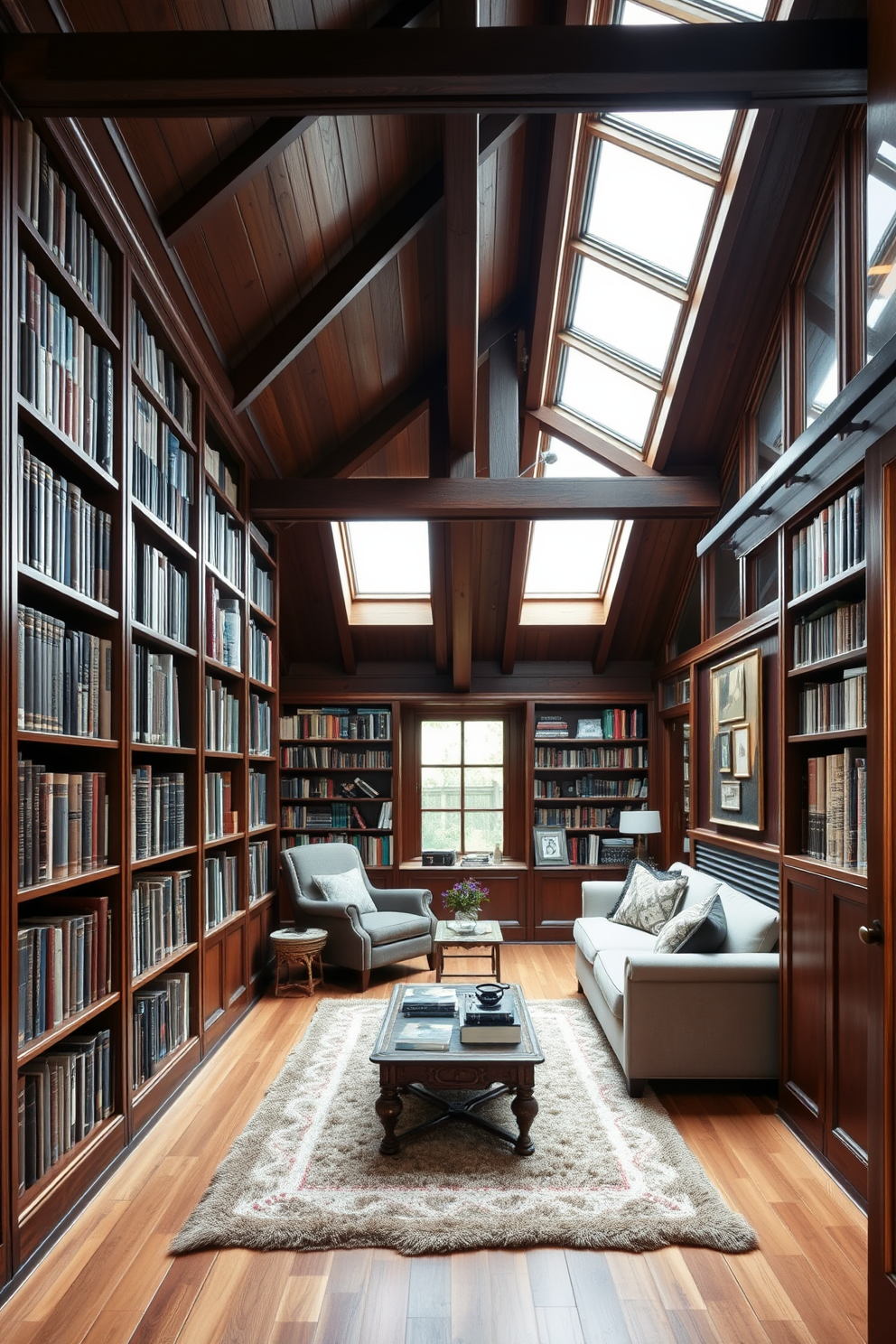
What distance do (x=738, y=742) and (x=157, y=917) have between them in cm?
321

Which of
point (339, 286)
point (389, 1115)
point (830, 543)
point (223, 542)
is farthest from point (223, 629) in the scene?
point (830, 543)

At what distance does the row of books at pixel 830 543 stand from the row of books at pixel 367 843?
15.5 feet

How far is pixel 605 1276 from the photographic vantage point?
2.51m

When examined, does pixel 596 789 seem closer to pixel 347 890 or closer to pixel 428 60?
pixel 347 890

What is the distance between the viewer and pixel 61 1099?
2.73 m

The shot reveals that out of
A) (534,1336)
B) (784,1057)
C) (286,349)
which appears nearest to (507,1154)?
(534,1336)

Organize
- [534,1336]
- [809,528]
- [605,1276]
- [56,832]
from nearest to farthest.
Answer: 1. [534,1336]
2. [605,1276]
3. [56,832]
4. [809,528]

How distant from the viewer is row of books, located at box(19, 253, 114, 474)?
8.39 ft

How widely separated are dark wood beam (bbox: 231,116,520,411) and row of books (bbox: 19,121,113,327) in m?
1.43

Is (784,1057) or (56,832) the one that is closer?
(56,832)

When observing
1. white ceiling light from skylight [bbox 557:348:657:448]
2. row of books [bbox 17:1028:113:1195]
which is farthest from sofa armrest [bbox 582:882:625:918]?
row of books [bbox 17:1028:113:1195]

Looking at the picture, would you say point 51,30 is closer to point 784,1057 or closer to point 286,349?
point 286,349

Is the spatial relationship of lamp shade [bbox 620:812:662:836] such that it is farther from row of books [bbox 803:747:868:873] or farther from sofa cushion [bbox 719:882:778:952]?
row of books [bbox 803:747:868:873]

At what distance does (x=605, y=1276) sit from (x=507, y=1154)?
0.78 metres
